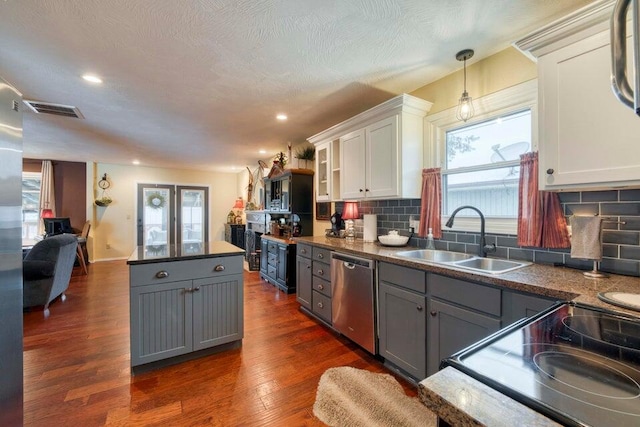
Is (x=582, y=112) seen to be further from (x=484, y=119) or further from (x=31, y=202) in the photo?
(x=31, y=202)

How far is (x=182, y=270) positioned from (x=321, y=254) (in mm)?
1343

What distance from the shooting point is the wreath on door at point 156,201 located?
725 centimetres

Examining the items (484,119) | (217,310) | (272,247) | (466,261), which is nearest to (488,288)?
Result: (466,261)

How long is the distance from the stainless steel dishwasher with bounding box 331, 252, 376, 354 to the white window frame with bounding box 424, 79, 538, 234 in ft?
2.88

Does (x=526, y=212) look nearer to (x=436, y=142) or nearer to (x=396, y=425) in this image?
(x=436, y=142)

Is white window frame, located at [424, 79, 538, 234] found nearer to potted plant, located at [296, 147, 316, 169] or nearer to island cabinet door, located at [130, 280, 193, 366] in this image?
potted plant, located at [296, 147, 316, 169]

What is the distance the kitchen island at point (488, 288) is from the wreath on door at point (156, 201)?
6.24 m

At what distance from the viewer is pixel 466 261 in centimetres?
203

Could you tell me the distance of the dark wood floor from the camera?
1.68 metres

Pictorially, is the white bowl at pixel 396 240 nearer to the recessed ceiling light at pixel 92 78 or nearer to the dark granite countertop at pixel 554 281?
the dark granite countertop at pixel 554 281

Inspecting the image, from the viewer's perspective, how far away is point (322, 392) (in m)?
1.87

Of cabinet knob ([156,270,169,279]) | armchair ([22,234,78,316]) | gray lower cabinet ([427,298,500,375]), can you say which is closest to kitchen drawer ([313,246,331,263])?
gray lower cabinet ([427,298,500,375])

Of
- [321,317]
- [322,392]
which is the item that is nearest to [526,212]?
[322,392]

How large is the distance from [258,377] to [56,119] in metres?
4.23
